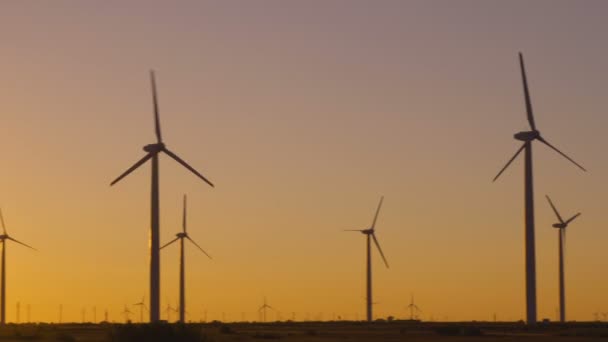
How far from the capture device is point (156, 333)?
87125 mm

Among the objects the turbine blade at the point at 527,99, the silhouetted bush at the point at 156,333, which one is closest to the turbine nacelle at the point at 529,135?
the turbine blade at the point at 527,99

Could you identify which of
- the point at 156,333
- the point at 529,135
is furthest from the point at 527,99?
the point at 156,333

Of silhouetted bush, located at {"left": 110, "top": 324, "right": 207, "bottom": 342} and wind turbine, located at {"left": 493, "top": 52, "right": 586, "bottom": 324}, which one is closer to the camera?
silhouetted bush, located at {"left": 110, "top": 324, "right": 207, "bottom": 342}

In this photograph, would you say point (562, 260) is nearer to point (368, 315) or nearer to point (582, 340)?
point (368, 315)

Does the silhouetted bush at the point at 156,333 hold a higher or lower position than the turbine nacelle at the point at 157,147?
lower

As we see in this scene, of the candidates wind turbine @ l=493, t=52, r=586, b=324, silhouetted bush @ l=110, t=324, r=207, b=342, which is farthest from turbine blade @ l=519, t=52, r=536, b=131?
silhouetted bush @ l=110, t=324, r=207, b=342

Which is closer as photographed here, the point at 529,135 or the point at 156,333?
the point at 156,333

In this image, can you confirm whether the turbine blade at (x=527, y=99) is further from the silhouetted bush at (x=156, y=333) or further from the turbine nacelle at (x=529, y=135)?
the silhouetted bush at (x=156, y=333)

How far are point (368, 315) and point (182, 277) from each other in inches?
1530

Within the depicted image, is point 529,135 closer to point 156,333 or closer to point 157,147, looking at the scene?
point 157,147

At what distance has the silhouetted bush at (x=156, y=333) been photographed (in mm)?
86188

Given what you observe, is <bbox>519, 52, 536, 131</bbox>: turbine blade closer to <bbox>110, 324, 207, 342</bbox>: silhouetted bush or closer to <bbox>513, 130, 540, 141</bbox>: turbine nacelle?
<bbox>513, 130, 540, 141</bbox>: turbine nacelle

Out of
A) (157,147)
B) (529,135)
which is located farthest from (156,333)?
(529,135)

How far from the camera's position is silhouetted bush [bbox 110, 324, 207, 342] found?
86.2 meters
